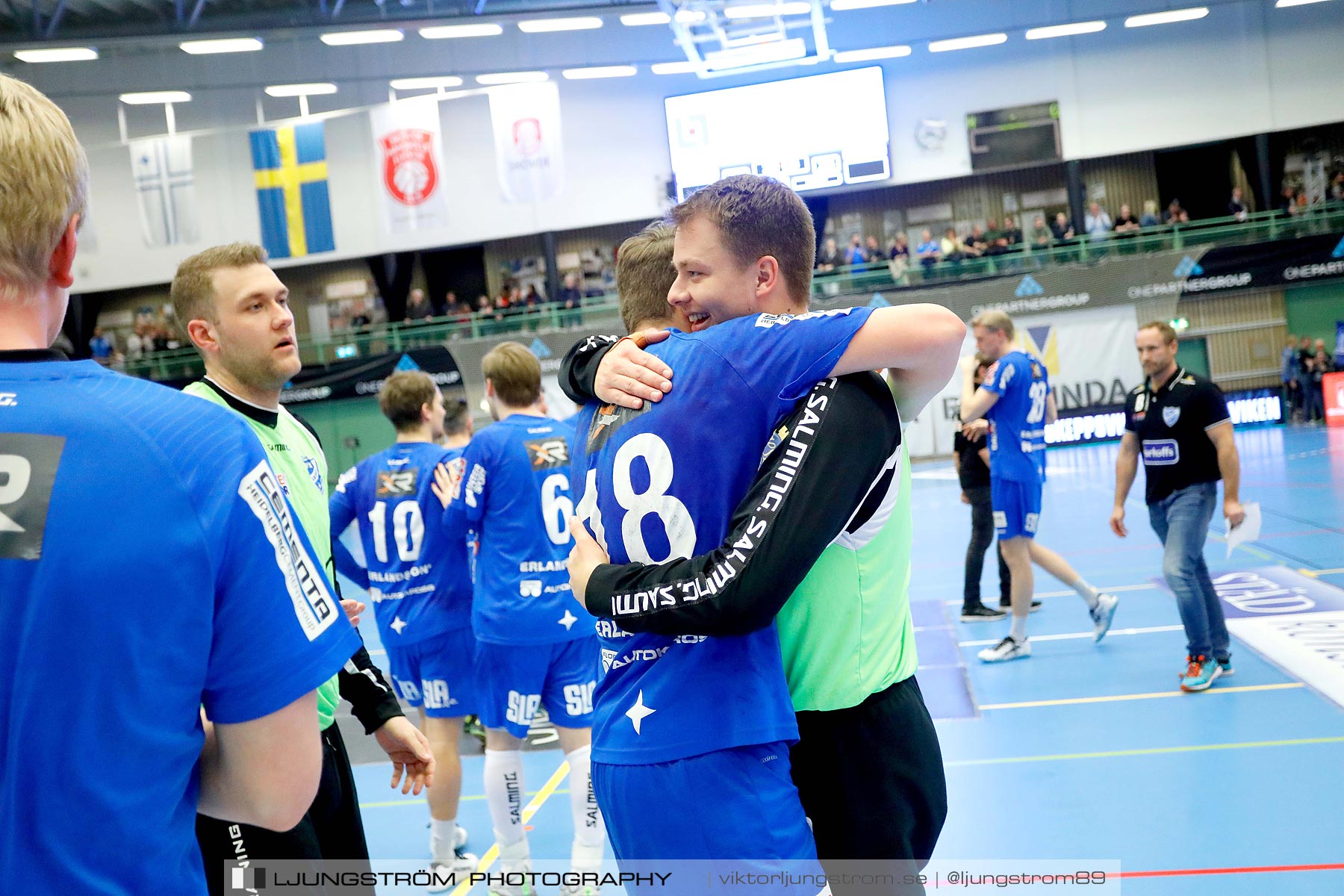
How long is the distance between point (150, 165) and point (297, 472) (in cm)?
2084

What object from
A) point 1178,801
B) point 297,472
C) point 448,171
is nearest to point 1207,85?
point 448,171

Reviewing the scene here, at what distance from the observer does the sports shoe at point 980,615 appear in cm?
803

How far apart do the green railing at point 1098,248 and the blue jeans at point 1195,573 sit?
59.7ft

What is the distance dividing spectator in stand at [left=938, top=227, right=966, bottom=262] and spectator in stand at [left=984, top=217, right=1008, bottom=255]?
545 millimetres

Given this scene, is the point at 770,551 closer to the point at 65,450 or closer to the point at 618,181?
the point at 65,450

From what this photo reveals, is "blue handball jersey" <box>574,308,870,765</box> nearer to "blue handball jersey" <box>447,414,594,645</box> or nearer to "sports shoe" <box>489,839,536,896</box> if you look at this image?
Result: "blue handball jersey" <box>447,414,594,645</box>

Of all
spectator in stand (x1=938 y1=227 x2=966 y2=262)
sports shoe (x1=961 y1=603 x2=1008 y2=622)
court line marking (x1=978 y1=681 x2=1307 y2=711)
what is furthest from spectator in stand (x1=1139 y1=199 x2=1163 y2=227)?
court line marking (x1=978 y1=681 x2=1307 y2=711)

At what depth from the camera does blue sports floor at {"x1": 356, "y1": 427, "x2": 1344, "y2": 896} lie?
3777 millimetres

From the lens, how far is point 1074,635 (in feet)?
23.9

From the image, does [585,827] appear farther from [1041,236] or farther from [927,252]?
[1041,236]

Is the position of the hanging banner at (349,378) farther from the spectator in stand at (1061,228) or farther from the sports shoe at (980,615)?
the sports shoe at (980,615)

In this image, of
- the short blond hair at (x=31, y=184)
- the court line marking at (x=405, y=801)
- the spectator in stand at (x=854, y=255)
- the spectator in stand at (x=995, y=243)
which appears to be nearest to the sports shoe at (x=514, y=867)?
the court line marking at (x=405, y=801)

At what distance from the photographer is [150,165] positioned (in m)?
20.6

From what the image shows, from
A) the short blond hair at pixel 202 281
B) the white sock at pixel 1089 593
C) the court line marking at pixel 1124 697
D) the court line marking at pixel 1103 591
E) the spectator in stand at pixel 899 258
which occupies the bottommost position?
the court line marking at pixel 1103 591
